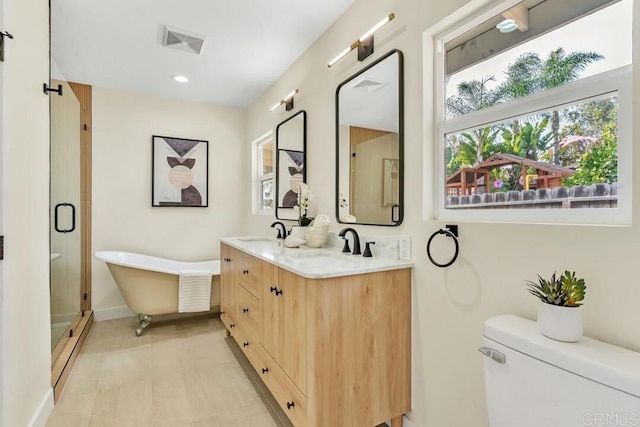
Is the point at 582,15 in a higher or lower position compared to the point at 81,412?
higher

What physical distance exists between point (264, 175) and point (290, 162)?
89 centimetres

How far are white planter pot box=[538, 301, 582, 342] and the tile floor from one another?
59.3 inches

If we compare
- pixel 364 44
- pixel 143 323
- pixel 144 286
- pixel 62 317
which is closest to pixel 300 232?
pixel 364 44

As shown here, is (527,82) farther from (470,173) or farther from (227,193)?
(227,193)

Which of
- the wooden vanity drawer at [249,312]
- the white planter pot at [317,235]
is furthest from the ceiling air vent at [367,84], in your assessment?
the wooden vanity drawer at [249,312]

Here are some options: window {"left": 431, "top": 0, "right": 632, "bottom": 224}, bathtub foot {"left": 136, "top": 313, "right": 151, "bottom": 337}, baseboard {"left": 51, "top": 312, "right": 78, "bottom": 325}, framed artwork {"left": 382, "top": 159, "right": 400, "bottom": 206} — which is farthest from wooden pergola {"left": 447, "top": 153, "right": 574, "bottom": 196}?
bathtub foot {"left": 136, "top": 313, "right": 151, "bottom": 337}

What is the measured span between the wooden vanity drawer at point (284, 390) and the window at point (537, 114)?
43.9 inches

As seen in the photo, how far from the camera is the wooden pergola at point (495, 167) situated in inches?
44.7

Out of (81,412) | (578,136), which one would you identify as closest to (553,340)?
(578,136)

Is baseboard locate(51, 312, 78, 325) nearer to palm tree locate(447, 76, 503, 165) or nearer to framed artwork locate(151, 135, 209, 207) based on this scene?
framed artwork locate(151, 135, 209, 207)

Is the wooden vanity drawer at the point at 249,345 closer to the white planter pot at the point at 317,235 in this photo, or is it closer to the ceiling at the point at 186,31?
the white planter pot at the point at 317,235

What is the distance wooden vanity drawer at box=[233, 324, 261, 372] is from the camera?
199 centimetres

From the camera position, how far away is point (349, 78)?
2.08 meters

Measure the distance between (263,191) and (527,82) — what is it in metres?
2.96
